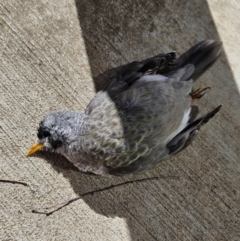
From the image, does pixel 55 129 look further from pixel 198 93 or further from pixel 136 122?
pixel 198 93

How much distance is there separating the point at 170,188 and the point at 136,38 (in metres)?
1.46

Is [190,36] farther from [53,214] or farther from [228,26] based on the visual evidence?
[53,214]

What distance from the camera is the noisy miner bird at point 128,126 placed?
3.19 meters

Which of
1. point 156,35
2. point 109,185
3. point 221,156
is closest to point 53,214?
point 109,185

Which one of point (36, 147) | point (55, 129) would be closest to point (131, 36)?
point (55, 129)

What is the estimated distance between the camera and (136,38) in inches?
154

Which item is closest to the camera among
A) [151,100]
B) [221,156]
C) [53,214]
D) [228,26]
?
[151,100]

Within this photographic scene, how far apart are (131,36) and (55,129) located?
4.17 ft

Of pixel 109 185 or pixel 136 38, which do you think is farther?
pixel 136 38

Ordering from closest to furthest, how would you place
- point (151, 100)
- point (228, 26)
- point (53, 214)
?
point (151, 100)
point (53, 214)
point (228, 26)

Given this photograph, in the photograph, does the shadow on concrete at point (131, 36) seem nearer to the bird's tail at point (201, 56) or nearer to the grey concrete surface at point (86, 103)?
the grey concrete surface at point (86, 103)

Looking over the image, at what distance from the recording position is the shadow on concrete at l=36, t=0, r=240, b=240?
357 centimetres

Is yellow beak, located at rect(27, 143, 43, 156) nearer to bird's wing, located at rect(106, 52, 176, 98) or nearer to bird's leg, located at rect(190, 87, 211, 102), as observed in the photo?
bird's wing, located at rect(106, 52, 176, 98)

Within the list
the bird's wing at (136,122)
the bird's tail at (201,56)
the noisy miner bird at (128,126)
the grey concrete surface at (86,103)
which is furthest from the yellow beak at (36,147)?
the bird's tail at (201,56)
